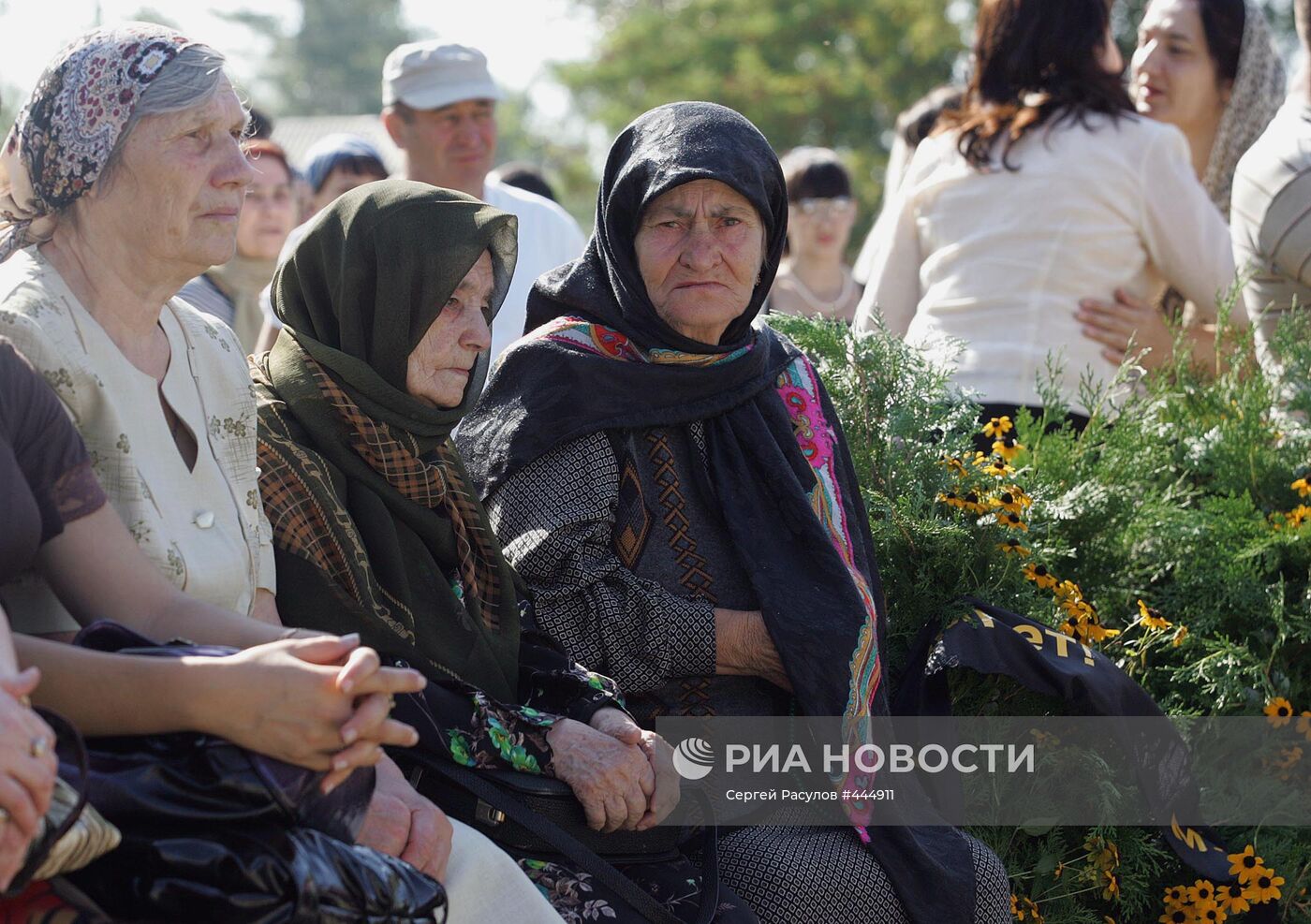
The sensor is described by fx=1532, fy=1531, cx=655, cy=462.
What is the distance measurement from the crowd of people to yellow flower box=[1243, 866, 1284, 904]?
81 cm

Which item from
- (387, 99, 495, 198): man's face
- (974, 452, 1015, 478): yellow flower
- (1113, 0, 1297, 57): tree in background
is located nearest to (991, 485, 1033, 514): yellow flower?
(974, 452, 1015, 478): yellow flower

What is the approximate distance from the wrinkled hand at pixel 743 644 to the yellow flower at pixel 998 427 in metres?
1.17

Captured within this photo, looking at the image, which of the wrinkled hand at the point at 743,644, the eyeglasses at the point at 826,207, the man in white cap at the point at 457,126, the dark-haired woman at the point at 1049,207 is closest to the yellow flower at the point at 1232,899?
the wrinkled hand at the point at 743,644

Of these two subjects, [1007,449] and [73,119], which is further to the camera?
[1007,449]

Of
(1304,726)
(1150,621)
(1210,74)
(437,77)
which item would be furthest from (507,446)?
(1210,74)

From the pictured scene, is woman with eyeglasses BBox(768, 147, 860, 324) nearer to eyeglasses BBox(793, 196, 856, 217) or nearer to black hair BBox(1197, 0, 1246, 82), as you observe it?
eyeglasses BBox(793, 196, 856, 217)

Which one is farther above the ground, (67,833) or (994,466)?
(67,833)

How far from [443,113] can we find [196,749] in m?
4.12

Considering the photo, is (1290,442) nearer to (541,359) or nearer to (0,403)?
(541,359)

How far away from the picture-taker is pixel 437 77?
5820 millimetres

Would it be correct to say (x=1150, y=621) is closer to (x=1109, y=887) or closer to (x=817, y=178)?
(x=1109, y=887)

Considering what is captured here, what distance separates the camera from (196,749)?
2072mm

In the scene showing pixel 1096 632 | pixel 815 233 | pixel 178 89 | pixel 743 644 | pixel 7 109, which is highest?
pixel 178 89

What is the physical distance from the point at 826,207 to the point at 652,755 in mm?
5384
